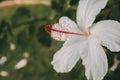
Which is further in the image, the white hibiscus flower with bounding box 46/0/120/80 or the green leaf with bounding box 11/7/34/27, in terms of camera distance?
the green leaf with bounding box 11/7/34/27

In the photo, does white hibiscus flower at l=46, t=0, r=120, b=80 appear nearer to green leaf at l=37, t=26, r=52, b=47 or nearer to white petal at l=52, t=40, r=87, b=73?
white petal at l=52, t=40, r=87, b=73

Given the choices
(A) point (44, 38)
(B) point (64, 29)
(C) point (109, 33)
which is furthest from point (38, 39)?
(C) point (109, 33)

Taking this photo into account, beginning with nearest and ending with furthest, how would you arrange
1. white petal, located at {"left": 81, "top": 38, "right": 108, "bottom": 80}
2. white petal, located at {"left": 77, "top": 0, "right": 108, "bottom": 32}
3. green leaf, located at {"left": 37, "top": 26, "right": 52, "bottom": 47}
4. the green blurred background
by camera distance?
white petal, located at {"left": 81, "top": 38, "right": 108, "bottom": 80} → white petal, located at {"left": 77, "top": 0, "right": 108, "bottom": 32} → the green blurred background → green leaf, located at {"left": 37, "top": 26, "right": 52, "bottom": 47}

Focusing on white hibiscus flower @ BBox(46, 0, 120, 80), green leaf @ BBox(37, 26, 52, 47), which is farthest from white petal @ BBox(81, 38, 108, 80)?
green leaf @ BBox(37, 26, 52, 47)

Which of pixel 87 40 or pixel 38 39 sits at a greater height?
pixel 87 40

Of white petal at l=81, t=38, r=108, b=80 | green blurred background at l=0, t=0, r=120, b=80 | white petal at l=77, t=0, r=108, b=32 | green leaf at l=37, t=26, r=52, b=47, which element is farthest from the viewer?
green leaf at l=37, t=26, r=52, b=47

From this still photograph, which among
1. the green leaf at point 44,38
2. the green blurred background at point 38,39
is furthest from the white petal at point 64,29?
the green leaf at point 44,38

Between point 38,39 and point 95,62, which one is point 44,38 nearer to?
point 38,39
